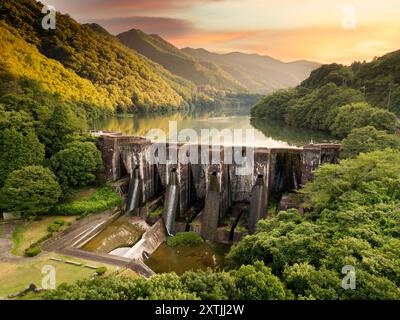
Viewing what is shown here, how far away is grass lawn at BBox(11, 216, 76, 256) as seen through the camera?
66.7ft

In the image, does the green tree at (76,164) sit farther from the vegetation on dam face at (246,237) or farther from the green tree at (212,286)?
the green tree at (212,286)

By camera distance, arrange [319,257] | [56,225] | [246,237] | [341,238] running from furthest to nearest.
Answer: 1. [56,225]
2. [246,237]
3. [341,238]
4. [319,257]

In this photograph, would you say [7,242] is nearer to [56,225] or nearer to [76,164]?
[56,225]

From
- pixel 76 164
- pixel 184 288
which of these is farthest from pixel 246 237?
pixel 76 164

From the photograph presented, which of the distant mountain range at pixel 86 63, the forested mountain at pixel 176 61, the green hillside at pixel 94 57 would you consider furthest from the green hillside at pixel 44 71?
the forested mountain at pixel 176 61

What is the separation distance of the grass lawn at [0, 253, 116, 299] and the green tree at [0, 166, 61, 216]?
495 cm

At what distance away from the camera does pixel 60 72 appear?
73.8 meters

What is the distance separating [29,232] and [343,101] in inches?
1991

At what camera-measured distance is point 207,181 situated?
87.9 ft

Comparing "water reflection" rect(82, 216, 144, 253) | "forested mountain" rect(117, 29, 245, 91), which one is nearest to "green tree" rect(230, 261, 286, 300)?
"water reflection" rect(82, 216, 144, 253)

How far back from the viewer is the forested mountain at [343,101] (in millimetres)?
42872

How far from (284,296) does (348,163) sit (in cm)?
1251

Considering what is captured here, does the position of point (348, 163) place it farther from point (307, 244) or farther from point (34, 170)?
point (34, 170)
